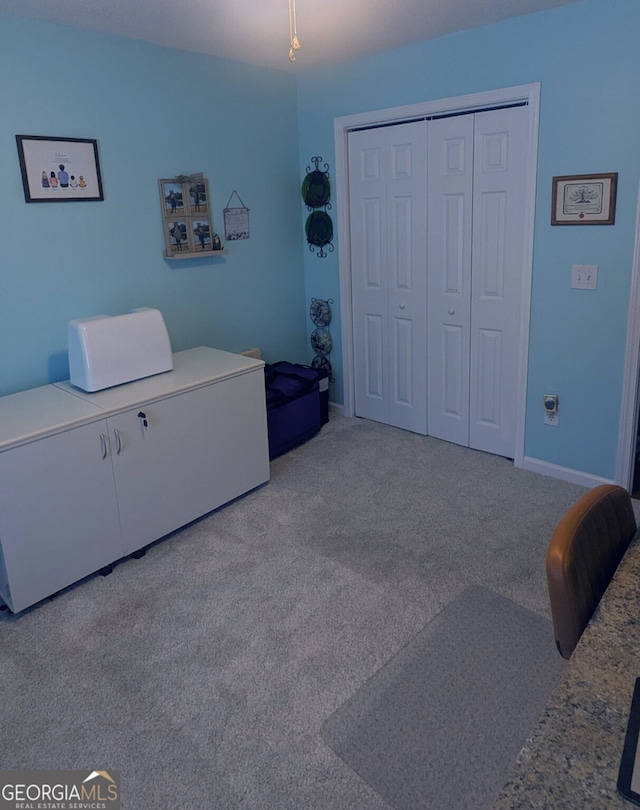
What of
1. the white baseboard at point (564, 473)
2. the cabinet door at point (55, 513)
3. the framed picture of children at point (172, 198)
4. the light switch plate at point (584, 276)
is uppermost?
the framed picture of children at point (172, 198)

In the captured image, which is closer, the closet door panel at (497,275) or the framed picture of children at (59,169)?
the framed picture of children at (59,169)

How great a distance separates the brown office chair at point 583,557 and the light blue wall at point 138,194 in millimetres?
2496

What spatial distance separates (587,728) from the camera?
2.98ft

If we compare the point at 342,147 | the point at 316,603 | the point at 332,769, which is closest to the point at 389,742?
the point at 332,769

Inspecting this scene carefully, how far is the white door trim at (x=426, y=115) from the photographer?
2.95 meters

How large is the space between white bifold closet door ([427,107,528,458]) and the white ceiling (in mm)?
481

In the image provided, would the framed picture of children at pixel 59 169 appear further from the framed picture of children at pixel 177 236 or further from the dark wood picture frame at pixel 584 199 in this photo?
the dark wood picture frame at pixel 584 199

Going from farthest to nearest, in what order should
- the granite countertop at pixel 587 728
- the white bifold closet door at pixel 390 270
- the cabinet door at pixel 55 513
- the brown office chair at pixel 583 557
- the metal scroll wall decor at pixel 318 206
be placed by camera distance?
the metal scroll wall decor at pixel 318 206
the white bifold closet door at pixel 390 270
the cabinet door at pixel 55 513
the brown office chair at pixel 583 557
the granite countertop at pixel 587 728

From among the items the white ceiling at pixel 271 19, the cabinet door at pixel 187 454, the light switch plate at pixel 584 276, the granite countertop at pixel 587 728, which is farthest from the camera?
the light switch plate at pixel 584 276

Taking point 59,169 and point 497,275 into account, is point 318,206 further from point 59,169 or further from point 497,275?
point 59,169

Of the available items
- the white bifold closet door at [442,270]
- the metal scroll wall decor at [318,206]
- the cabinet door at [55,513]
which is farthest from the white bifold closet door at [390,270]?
the cabinet door at [55,513]

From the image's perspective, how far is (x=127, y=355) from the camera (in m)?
2.80

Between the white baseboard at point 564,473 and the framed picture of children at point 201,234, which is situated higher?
the framed picture of children at point 201,234

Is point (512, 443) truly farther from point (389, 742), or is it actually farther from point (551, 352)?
point (389, 742)
